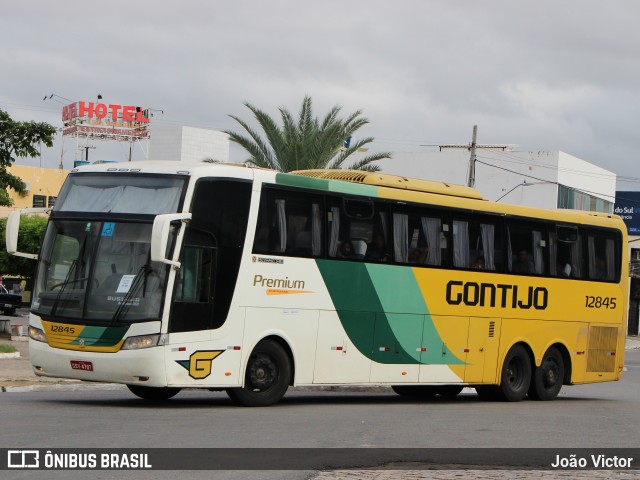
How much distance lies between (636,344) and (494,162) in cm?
2109

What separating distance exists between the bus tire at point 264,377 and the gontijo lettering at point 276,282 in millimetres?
854

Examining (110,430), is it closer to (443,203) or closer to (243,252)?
(243,252)

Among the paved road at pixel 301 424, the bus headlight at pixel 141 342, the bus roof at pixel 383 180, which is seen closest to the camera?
the paved road at pixel 301 424

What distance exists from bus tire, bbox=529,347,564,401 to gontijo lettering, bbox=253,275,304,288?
681cm

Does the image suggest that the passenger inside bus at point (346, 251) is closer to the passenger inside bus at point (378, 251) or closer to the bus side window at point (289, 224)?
the passenger inside bus at point (378, 251)

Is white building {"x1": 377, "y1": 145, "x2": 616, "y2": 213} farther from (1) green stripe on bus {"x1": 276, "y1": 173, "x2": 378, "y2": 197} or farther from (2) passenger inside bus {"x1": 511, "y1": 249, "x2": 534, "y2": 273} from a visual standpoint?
(1) green stripe on bus {"x1": 276, "y1": 173, "x2": 378, "y2": 197}

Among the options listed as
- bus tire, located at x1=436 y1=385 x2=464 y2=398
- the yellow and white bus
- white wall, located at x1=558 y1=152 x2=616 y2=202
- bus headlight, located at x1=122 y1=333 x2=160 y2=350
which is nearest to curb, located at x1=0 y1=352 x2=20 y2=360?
the yellow and white bus

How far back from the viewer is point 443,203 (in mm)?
20203

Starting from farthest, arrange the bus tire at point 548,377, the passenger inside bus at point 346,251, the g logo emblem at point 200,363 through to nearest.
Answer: the bus tire at point 548,377, the passenger inside bus at point 346,251, the g logo emblem at point 200,363

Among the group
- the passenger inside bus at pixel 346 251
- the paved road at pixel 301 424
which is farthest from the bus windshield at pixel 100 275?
the passenger inside bus at pixel 346 251

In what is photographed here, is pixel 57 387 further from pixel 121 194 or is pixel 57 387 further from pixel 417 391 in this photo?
pixel 417 391

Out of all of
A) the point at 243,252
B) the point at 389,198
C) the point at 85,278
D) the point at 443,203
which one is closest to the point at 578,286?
the point at 443,203

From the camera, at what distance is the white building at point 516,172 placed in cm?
8644

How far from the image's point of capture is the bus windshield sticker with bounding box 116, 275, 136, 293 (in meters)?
15.8
